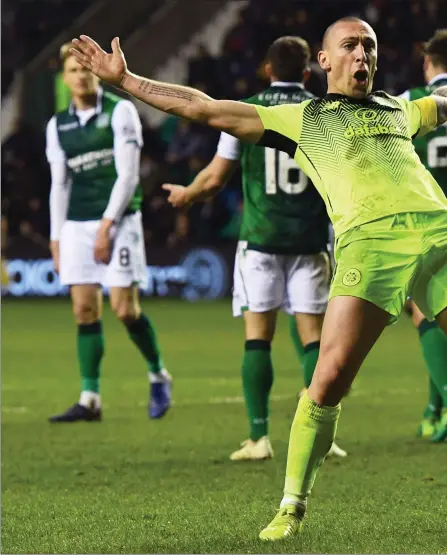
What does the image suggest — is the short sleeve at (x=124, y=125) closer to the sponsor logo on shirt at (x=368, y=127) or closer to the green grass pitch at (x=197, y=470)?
the green grass pitch at (x=197, y=470)

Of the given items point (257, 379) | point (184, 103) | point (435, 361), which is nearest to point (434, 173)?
point (435, 361)

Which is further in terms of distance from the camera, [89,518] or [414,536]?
[89,518]

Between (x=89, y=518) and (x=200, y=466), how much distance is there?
4.47ft

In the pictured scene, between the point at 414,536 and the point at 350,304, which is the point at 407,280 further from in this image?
the point at 414,536

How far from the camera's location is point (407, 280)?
4.57 metres

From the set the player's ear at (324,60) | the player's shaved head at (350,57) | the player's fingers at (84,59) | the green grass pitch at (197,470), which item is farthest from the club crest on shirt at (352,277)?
the player's fingers at (84,59)

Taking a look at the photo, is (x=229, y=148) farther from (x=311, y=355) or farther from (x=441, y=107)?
(x=441, y=107)

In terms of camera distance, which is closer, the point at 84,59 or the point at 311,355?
the point at 84,59

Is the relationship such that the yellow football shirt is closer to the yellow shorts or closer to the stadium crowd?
the yellow shorts

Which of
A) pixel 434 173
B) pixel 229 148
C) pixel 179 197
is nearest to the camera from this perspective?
pixel 179 197

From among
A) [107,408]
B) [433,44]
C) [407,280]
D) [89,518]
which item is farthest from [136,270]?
[407,280]

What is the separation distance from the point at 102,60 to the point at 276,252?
7.50ft

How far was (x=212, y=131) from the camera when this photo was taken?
20.6m

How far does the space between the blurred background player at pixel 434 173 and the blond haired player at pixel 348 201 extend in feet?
7.66
